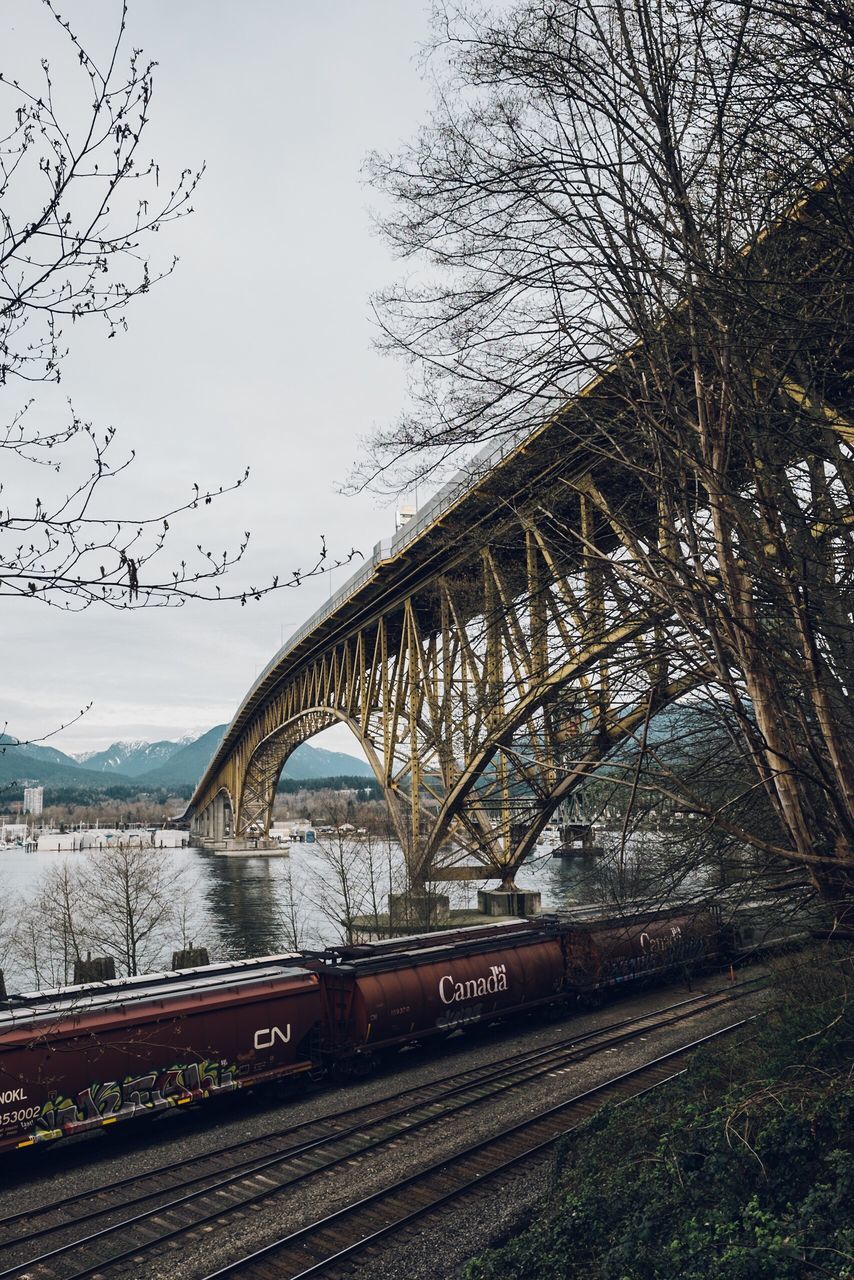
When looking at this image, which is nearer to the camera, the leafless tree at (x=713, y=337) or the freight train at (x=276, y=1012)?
the leafless tree at (x=713, y=337)

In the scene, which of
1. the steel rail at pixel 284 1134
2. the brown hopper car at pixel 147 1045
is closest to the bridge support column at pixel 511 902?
the steel rail at pixel 284 1134

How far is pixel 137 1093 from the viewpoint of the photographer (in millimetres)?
12711

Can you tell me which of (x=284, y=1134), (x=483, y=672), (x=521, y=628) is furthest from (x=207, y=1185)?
(x=483, y=672)

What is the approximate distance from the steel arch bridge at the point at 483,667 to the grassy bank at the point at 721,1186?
2838mm

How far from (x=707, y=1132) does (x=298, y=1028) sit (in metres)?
8.10

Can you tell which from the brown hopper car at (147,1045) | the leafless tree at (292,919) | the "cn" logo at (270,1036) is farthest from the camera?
the leafless tree at (292,919)

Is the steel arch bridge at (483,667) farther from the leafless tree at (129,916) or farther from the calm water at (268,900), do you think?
the leafless tree at (129,916)

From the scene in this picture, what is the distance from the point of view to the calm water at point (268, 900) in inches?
1361

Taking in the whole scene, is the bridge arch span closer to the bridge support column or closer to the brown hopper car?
the bridge support column

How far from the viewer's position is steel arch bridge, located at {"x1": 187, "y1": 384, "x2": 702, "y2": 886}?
7.42 metres

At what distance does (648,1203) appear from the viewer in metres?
8.00

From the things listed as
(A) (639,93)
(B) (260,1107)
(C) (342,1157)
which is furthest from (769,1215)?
(B) (260,1107)

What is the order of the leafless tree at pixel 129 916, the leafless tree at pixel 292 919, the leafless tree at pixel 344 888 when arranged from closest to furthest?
the leafless tree at pixel 129 916 → the leafless tree at pixel 344 888 → the leafless tree at pixel 292 919

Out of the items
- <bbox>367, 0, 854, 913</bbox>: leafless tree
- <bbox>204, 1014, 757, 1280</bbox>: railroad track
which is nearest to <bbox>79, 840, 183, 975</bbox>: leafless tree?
<bbox>204, 1014, 757, 1280</bbox>: railroad track
